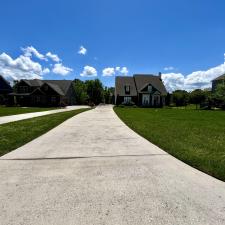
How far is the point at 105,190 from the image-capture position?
12.7 ft

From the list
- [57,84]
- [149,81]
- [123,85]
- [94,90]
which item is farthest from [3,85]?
[149,81]

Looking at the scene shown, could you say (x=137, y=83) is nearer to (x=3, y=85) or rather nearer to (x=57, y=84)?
(x=57, y=84)

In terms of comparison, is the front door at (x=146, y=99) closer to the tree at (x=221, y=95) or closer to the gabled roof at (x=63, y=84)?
the tree at (x=221, y=95)

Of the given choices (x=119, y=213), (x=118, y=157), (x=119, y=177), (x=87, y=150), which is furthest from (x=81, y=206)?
→ (x=87, y=150)

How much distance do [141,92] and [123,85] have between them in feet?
16.3

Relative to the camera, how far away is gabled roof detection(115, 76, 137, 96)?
49994mm

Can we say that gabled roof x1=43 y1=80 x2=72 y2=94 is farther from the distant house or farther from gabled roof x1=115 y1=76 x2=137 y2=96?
gabled roof x1=115 y1=76 x2=137 y2=96

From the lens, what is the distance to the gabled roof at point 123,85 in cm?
4999

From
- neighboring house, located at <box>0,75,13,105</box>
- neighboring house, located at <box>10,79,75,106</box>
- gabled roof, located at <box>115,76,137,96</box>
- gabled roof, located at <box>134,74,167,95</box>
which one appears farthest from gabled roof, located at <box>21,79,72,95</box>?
gabled roof, located at <box>134,74,167,95</box>

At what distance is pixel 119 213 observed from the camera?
10.1 ft

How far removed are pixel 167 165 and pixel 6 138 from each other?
6.50 m

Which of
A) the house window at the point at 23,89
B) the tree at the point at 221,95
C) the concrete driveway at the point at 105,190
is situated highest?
the house window at the point at 23,89

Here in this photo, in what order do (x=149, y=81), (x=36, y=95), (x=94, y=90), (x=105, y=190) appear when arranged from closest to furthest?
(x=105, y=190) → (x=36, y=95) → (x=149, y=81) → (x=94, y=90)

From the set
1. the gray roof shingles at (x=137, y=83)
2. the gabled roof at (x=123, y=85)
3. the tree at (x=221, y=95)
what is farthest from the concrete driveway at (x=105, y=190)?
the gray roof shingles at (x=137, y=83)
